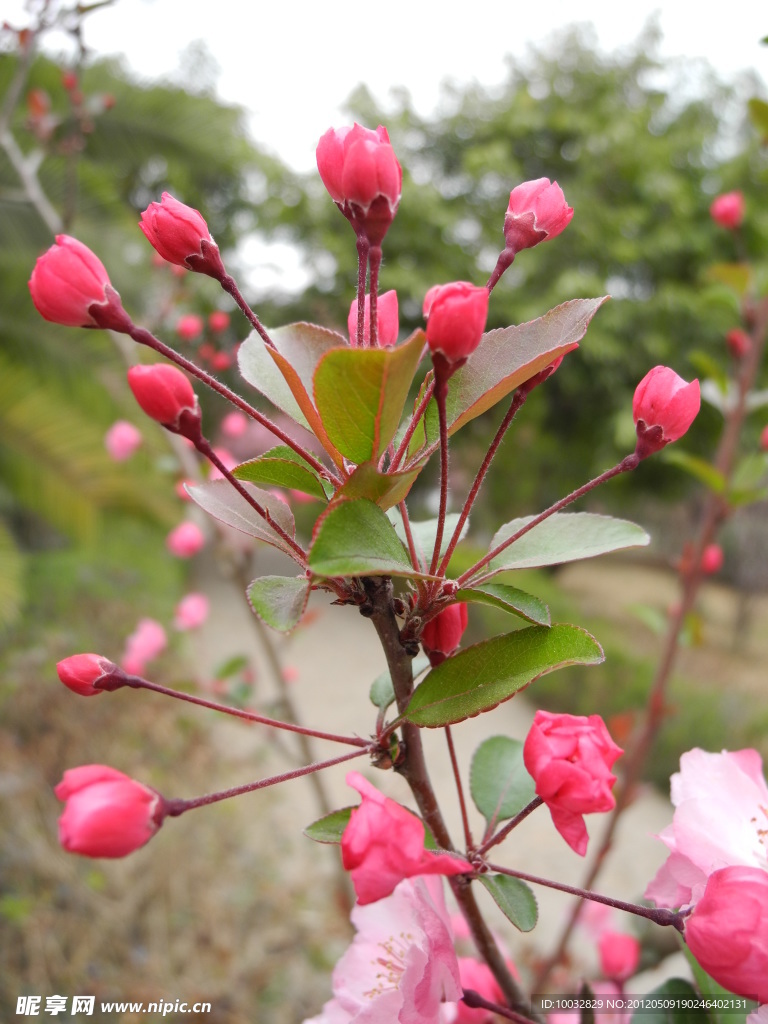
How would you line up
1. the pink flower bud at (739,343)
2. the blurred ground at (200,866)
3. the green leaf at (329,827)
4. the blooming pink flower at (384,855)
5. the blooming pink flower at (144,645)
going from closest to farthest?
the blooming pink flower at (384,855), the green leaf at (329,827), the pink flower bud at (739,343), the blooming pink flower at (144,645), the blurred ground at (200,866)

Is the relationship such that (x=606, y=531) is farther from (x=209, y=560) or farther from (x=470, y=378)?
(x=209, y=560)

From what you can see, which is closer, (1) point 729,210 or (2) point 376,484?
(2) point 376,484

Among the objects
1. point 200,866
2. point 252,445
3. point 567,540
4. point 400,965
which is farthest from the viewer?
point 252,445

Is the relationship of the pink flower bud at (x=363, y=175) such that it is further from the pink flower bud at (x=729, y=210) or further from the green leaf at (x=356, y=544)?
the pink flower bud at (x=729, y=210)

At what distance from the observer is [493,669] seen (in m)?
0.38

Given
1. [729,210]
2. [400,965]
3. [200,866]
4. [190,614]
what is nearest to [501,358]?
[400,965]

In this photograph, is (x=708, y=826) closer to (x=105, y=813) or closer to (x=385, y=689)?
(x=385, y=689)

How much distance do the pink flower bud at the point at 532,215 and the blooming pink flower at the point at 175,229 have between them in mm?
183

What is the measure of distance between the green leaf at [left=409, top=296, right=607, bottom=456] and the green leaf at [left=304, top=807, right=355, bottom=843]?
0.77ft

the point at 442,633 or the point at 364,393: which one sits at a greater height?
the point at 364,393

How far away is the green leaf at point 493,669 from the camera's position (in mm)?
350

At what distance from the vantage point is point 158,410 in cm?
38

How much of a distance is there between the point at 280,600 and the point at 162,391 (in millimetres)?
133

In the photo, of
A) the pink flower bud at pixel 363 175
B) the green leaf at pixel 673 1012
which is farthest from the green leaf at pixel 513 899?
the pink flower bud at pixel 363 175
